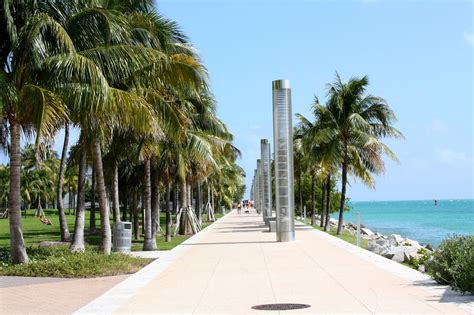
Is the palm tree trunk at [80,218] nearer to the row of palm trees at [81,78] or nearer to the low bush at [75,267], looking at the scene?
the row of palm trees at [81,78]

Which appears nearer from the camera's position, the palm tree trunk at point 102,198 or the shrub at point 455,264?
the shrub at point 455,264

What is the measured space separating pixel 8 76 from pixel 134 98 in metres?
3.29

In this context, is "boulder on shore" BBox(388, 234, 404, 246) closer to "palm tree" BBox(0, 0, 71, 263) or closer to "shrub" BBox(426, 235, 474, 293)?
"shrub" BBox(426, 235, 474, 293)

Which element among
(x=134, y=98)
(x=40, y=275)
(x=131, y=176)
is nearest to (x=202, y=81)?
(x=134, y=98)

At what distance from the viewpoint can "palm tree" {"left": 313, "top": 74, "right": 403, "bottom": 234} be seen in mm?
32281

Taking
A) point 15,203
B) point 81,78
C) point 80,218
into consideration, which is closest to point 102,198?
point 80,218

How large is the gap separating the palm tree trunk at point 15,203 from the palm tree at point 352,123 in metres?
18.0

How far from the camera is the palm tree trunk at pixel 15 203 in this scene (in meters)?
16.9

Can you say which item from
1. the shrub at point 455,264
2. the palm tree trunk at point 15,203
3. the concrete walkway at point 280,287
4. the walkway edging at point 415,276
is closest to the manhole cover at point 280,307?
the concrete walkway at point 280,287

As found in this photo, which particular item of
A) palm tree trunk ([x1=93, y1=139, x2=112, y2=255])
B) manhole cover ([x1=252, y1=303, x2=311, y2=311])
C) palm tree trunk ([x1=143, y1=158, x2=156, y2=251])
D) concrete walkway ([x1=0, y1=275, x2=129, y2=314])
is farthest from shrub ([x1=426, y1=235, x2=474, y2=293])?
palm tree trunk ([x1=143, y1=158, x2=156, y2=251])

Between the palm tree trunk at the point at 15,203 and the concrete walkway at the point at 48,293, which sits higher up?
the palm tree trunk at the point at 15,203

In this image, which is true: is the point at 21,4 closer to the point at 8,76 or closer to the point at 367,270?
the point at 8,76

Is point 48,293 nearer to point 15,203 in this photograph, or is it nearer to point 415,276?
point 15,203

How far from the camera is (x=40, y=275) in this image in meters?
15.2
